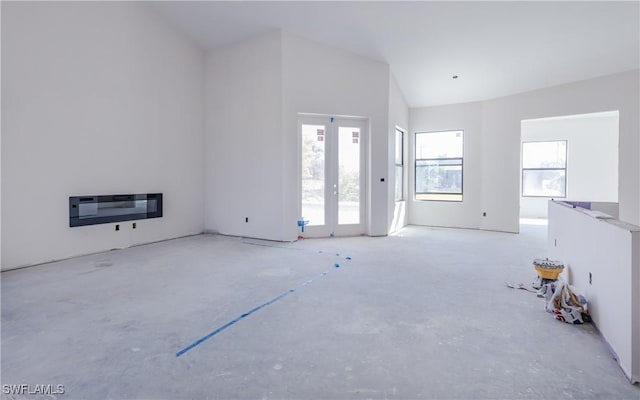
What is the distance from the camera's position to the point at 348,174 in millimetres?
6707

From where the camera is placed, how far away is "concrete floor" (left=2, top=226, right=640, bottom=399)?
1.88 meters

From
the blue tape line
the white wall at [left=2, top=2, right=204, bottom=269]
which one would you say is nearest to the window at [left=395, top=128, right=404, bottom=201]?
the white wall at [left=2, top=2, right=204, bottom=269]

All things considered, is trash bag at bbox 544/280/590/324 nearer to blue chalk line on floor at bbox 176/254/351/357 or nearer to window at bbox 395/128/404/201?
blue chalk line on floor at bbox 176/254/351/357

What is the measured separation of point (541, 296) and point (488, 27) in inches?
162

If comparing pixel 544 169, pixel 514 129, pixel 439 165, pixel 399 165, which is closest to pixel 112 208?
pixel 399 165

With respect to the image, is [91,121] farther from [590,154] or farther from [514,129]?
[590,154]

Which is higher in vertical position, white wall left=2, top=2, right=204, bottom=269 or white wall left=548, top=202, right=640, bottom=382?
white wall left=2, top=2, right=204, bottom=269

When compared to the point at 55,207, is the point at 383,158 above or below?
above

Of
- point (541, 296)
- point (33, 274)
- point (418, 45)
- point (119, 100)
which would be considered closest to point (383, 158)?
point (418, 45)

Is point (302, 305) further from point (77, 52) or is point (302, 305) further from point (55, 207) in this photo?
point (77, 52)

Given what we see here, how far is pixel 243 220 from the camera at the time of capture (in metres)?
6.58

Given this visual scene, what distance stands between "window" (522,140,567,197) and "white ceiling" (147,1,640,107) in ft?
13.2

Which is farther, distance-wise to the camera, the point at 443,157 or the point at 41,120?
the point at 443,157

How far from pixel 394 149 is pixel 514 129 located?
8.73 ft
